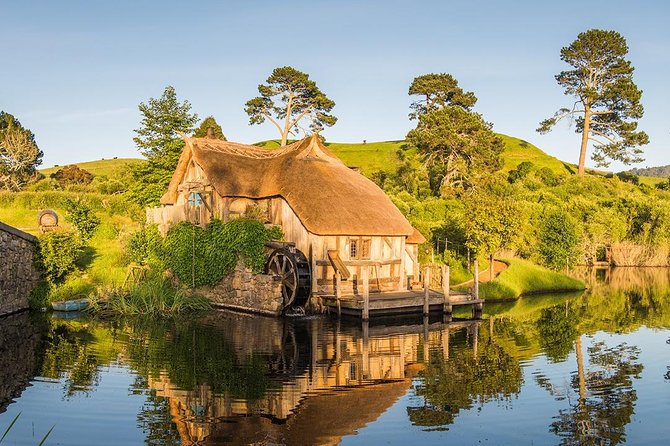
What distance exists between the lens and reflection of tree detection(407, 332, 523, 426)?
45.2 ft

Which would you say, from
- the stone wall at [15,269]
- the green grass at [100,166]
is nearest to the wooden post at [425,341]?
the stone wall at [15,269]

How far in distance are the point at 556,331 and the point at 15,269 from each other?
20.8 meters

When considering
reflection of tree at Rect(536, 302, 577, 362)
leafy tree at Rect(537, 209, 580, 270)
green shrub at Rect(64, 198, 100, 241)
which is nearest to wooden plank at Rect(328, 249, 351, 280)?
reflection of tree at Rect(536, 302, 577, 362)

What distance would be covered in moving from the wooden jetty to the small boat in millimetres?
10054

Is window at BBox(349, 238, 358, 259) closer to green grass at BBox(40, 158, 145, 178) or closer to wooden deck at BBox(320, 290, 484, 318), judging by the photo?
wooden deck at BBox(320, 290, 484, 318)

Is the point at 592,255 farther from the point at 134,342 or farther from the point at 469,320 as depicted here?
the point at 134,342

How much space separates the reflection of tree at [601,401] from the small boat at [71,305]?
19.6 metres

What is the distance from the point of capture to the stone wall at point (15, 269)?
24875 millimetres

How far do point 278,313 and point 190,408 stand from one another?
14277 millimetres

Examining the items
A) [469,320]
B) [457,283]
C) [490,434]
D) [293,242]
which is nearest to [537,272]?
[457,283]

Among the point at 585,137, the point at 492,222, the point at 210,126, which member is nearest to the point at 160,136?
the point at 210,126

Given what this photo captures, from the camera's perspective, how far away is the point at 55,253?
1129 inches

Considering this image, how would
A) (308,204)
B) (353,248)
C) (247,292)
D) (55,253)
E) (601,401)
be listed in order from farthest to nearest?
(353,248) < (247,292) < (308,204) < (55,253) < (601,401)

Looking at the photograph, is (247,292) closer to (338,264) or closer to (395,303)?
(338,264)
